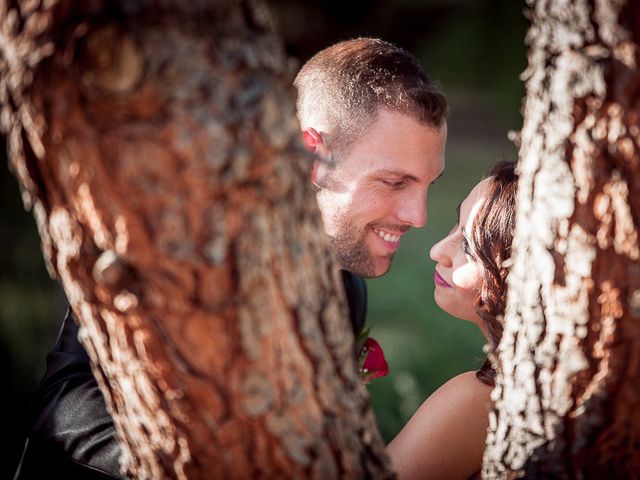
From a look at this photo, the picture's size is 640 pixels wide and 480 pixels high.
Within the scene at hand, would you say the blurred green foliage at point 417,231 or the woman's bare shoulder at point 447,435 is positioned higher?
the blurred green foliage at point 417,231

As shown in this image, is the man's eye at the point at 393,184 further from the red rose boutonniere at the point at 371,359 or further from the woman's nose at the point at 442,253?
the red rose boutonniere at the point at 371,359

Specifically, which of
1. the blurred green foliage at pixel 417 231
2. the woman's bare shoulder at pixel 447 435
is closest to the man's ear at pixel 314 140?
the woman's bare shoulder at pixel 447 435

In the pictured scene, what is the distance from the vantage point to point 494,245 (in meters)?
2.48

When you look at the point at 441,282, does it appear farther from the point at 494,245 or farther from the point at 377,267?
the point at 377,267

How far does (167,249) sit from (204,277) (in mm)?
76

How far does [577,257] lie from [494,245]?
45.2 inches

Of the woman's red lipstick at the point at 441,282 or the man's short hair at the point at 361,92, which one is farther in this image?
the man's short hair at the point at 361,92

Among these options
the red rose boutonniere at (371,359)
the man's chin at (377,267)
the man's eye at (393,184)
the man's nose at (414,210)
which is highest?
the man's eye at (393,184)

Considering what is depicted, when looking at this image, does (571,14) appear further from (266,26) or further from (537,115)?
(266,26)

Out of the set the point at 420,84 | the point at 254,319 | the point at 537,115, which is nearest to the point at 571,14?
the point at 537,115

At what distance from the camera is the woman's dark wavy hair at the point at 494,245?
2451 millimetres

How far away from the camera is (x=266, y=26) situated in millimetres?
1185

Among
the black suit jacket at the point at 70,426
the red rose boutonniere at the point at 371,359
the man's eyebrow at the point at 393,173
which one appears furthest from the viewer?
the man's eyebrow at the point at 393,173

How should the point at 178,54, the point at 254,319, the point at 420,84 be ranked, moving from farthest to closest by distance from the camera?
the point at 420,84 < the point at 254,319 < the point at 178,54
